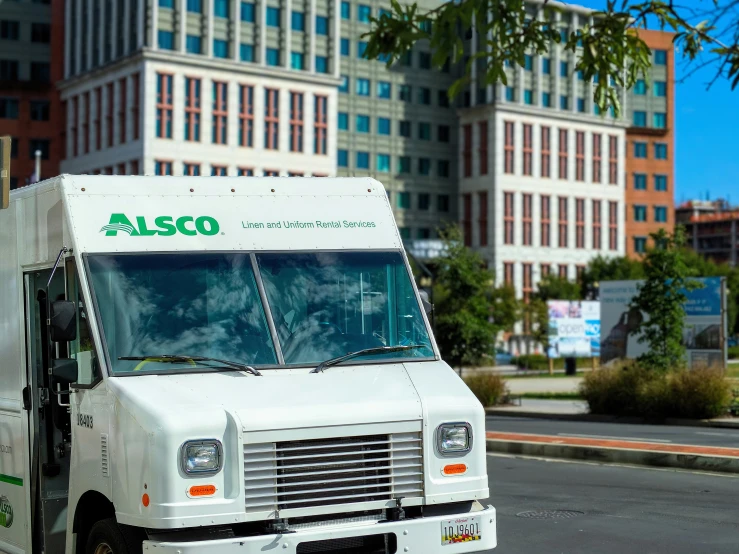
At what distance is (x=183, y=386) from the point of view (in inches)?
302

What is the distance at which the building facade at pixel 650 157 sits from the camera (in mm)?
123125

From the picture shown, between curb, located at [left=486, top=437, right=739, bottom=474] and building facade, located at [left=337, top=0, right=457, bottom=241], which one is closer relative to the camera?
curb, located at [left=486, top=437, right=739, bottom=474]

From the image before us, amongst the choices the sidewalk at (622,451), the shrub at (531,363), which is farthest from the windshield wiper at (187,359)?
the shrub at (531,363)

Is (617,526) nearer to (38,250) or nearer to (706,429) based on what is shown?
(38,250)

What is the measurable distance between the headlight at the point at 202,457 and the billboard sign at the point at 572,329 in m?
48.2

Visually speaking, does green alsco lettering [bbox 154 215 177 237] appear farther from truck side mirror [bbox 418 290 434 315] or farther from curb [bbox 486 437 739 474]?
curb [bbox 486 437 739 474]

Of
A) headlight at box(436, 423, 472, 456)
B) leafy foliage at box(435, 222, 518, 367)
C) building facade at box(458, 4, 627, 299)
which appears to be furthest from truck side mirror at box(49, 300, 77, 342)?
building facade at box(458, 4, 627, 299)

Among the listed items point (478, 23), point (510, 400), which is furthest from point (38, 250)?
point (510, 400)

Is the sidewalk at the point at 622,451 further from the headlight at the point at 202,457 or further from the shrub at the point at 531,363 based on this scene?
the shrub at the point at 531,363

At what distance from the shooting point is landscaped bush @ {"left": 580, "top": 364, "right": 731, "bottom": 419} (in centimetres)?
2630

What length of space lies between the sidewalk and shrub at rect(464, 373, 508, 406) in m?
11.7

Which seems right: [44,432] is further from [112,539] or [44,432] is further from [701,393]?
[701,393]

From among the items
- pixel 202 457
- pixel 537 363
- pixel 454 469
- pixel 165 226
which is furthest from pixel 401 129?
pixel 202 457

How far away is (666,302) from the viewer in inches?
1137
